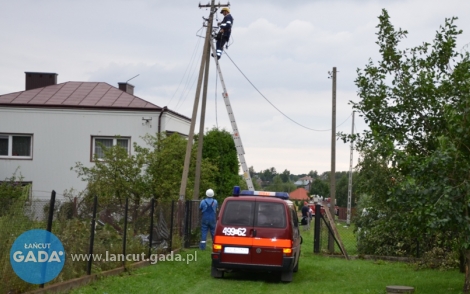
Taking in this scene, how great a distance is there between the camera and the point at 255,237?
14.6m

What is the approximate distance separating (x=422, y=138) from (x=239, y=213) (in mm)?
4239

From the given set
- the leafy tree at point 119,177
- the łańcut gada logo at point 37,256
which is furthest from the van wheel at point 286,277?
the leafy tree at point 119,177

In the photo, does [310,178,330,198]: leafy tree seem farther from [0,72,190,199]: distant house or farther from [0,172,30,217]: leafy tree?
[0,172,30,217]: leafy tree

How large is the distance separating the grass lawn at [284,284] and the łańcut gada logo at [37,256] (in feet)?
2.06

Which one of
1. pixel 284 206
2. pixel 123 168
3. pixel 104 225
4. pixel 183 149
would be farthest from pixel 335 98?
pixel 104 225

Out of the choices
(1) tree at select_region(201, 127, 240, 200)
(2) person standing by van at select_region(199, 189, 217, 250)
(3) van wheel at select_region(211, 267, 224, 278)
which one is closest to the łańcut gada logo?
(3) van wheel at select_region(211, 267, 224, 278)

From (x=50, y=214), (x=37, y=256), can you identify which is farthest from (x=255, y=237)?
(x=37, y=256)

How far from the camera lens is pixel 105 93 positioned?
35.6 m

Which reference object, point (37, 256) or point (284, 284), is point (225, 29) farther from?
point (37, 256)

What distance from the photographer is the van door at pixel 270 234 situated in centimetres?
1445

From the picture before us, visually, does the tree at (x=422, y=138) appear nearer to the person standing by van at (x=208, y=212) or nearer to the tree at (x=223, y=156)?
the person standing by van at (x=208, y=212)

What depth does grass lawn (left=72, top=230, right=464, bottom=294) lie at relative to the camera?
42.2 ft

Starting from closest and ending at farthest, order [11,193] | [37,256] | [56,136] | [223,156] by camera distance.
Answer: [37,256] < [11,193] < [56,136] < [223,156]

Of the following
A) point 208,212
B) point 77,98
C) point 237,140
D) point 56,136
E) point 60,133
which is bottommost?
point 208,212
